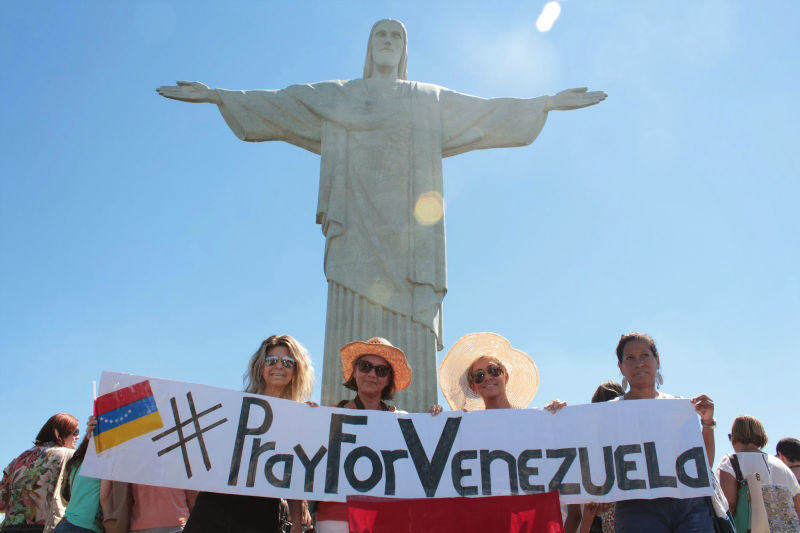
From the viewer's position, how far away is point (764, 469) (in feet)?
16.6

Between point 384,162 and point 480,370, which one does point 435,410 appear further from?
point 384,162

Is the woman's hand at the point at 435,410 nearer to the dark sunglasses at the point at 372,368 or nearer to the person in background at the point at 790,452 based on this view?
the dark sunglasses at the point at 372,368

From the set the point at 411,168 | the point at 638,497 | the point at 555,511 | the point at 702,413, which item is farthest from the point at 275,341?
the point at 411,168

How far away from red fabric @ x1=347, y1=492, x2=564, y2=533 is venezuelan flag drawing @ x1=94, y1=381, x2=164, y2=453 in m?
1.41

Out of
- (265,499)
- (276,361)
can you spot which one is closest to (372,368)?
(276,361)

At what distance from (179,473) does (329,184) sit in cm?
534

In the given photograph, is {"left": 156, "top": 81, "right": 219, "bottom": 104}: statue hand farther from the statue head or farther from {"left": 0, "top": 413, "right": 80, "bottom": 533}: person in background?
{"left": 0, "top": 413, "right": 80, "bottom": 533}: person in background

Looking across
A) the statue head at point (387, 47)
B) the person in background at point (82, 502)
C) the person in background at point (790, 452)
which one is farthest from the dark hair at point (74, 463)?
the statue head at point (387, 47)

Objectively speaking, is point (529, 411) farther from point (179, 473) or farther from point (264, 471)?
point (179, 473)

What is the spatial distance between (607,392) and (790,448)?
228cm

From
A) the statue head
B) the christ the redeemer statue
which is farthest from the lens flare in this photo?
the statue head

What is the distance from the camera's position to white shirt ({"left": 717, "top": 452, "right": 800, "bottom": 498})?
5.04 metres

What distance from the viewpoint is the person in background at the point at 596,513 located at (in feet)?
14.8

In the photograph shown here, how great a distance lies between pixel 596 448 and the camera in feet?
14.6
